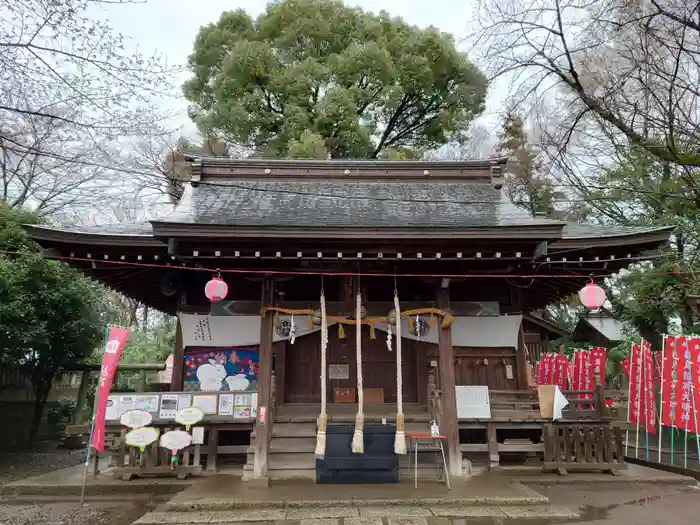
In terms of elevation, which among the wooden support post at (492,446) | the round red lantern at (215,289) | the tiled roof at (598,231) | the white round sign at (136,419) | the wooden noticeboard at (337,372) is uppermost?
the tiled roof at (598,231)

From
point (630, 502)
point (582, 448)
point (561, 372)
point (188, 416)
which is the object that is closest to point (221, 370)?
point (188, 416)

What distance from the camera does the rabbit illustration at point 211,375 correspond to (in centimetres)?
869

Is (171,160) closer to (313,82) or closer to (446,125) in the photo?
(313,82)

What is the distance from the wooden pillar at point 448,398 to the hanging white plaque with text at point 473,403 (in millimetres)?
408

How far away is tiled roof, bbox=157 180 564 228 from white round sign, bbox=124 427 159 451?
3.38m

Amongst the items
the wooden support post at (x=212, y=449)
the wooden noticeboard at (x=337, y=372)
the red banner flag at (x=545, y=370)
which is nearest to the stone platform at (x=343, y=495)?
the wooden support post at (x=212, y=449)

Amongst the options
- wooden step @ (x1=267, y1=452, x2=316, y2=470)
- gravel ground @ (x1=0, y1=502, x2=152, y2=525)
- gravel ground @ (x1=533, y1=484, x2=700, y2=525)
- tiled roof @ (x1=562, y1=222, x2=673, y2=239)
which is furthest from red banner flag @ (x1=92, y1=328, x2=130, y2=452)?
tiled roof @ (x1=562, y1=222, x2=673, y2=239)

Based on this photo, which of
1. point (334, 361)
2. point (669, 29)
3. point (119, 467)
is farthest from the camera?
point (334, 361)

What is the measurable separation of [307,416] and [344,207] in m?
4.09

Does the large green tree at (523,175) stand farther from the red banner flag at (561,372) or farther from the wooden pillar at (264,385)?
the wooden pillar at (264,385)

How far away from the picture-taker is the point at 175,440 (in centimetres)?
728

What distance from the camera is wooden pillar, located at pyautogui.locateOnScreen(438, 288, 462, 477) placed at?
24.1ft

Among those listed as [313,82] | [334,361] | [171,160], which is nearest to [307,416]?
[334,361]

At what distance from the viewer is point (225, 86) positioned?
19453 mm
